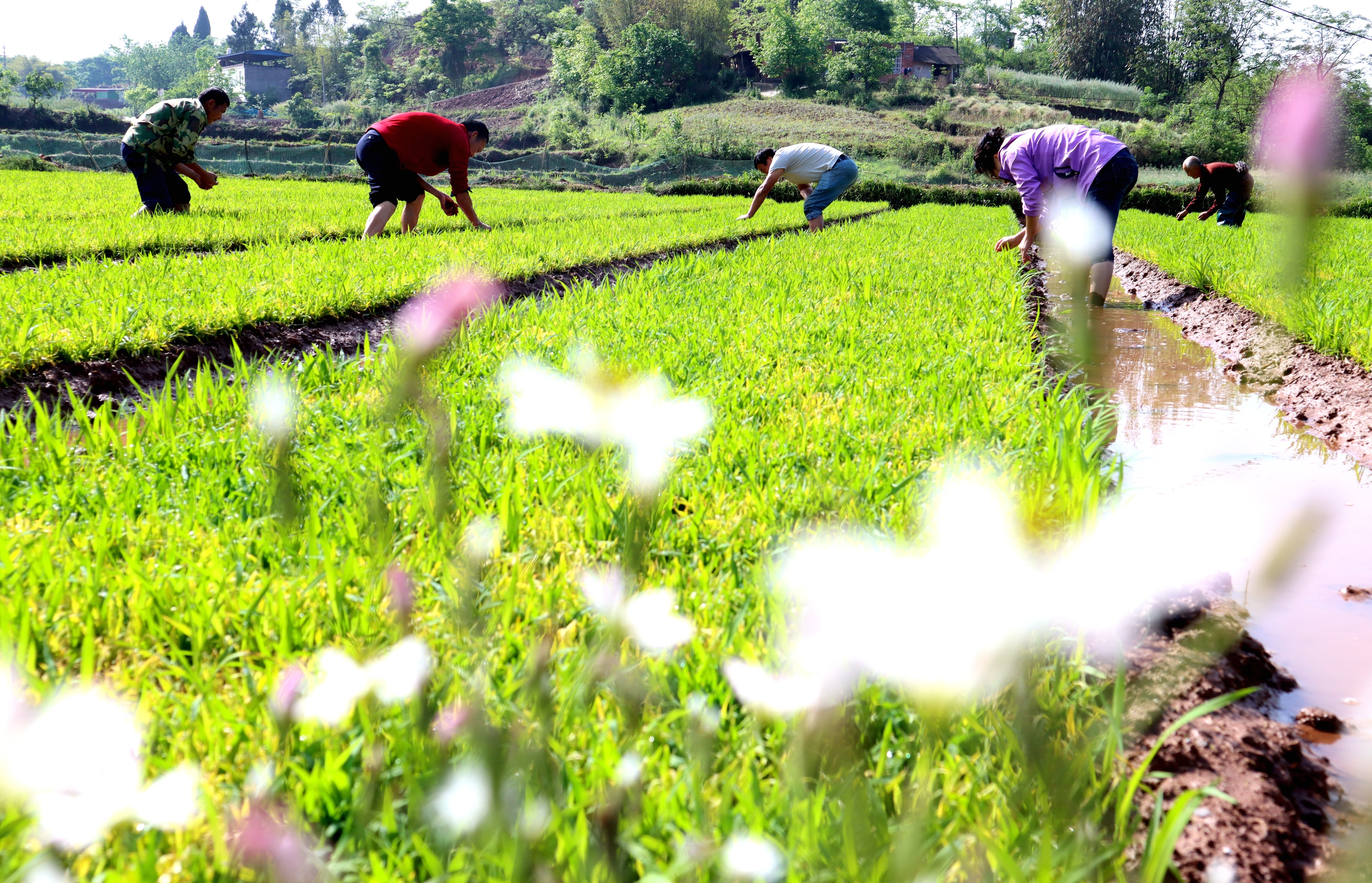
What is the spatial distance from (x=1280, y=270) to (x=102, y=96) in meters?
132

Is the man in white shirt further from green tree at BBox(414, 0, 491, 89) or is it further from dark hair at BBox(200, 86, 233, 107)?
green tree at BBox(414, 0, 491, 89)

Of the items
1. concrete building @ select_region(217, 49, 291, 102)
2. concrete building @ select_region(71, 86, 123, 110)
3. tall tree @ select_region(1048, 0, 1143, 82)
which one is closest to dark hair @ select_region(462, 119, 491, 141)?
tall tree @ select_region(1048, 0, 1143, 82)

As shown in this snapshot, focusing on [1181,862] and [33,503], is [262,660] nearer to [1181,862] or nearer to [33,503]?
[33,503]

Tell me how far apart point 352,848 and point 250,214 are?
9.15 metres

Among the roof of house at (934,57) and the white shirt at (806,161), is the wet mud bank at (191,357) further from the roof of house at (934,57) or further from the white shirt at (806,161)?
the roof of house at (934,57)

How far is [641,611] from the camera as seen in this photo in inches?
56.8

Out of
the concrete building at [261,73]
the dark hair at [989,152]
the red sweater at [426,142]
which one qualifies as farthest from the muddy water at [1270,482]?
the concrete building at [261,73]

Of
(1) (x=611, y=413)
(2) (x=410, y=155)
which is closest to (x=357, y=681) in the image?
(1) (x=611, y=413)

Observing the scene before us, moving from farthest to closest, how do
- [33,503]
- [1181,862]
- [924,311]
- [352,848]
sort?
[924,311] < [33,503] < [1181,862] < [352,848]

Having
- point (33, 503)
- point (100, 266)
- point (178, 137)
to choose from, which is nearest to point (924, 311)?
point (33, 503)

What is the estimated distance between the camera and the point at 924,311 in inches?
170

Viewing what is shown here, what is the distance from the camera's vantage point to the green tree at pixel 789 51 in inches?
2185

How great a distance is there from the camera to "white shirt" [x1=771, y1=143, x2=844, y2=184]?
30.9ft

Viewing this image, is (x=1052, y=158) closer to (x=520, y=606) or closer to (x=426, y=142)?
(x=426, y=142)
